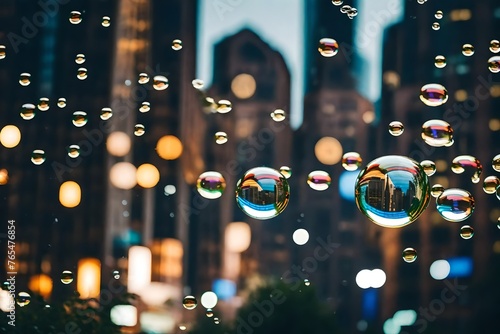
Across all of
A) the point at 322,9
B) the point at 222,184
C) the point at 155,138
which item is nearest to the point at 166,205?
the point at 155,138

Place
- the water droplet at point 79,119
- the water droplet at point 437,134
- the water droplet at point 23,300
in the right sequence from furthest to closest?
the water droplet at point 23,300 → the water droplet at point 79,119 → the water droplet at point 437,134

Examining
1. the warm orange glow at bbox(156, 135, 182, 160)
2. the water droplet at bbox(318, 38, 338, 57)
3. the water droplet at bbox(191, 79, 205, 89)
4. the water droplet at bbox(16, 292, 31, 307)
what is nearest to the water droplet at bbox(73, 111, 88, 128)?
the water droplet at bbox(191, 79, 205, 89)

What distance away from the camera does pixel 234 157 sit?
14.6 m

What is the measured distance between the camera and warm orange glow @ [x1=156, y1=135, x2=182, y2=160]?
1303 cm

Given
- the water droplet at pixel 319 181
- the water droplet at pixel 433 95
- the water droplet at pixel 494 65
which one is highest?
the water droplet at pixel 494 65

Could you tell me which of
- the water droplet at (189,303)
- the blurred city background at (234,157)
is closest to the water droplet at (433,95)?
the water droplet at (189,303)

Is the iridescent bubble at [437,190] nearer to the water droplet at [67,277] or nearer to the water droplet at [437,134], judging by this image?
the water droplet at [437,134]

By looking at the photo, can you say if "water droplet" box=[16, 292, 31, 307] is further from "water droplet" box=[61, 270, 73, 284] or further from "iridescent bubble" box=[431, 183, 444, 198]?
"iridescent bubble" box=[431, 183, 444, 198]

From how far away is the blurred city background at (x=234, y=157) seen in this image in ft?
27.3

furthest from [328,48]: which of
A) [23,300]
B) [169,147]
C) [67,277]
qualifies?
[169,147]

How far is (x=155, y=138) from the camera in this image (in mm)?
13406

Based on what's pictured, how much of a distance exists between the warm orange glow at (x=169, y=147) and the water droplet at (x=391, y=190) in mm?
11712

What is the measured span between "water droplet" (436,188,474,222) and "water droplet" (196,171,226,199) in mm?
419

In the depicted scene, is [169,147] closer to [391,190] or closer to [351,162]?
[351,162]
